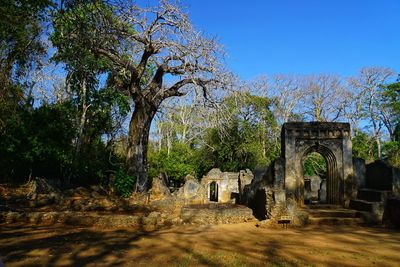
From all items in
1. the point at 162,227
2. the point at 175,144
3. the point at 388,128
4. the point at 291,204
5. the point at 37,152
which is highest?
the point at 388,128

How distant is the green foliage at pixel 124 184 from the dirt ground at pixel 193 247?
7.30 metres

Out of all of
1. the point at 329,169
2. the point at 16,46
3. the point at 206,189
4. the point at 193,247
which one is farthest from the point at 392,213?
the point at 16,46

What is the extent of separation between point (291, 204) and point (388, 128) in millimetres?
28521

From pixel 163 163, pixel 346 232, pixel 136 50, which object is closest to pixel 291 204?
pixel 346 232

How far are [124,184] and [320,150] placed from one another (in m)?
8.91

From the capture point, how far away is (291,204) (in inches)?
433

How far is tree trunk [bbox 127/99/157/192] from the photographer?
17531mm

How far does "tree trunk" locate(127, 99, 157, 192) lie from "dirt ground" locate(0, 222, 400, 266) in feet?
26.0

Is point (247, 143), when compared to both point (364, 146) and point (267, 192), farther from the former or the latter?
point (267, 192)

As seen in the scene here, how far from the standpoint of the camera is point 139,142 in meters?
17.7

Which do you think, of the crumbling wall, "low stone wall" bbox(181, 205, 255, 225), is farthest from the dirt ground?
the crumbling wall

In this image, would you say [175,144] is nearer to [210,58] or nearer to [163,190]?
[163,190]

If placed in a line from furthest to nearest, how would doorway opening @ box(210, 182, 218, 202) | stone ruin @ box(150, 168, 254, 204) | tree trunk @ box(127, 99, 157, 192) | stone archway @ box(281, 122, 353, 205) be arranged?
→ 1. doorway opening @ box(210, 182, 218, 202)
2. stone ruin @ box(150, 168, 254, 204)
3. tree trunk @ box(127, 99, 157, 192)
4. stone archway @ box(281, 122, 353, 205)

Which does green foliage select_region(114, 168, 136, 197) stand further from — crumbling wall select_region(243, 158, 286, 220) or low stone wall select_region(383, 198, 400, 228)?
low stone wall select_region(383, 198, 400, 228)
